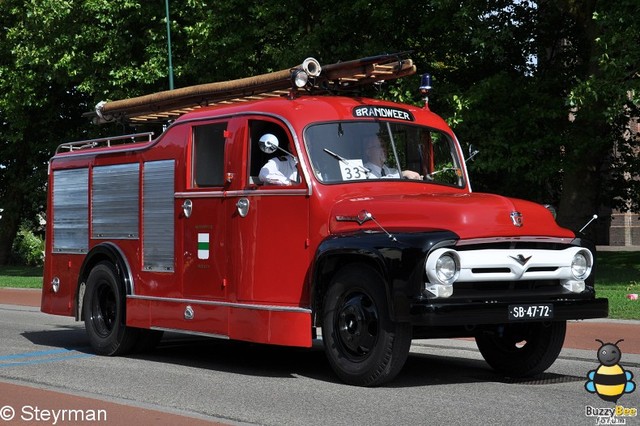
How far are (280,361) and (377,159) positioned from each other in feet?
8.65

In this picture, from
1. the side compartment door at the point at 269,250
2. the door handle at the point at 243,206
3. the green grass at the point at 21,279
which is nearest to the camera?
the side compartment door at the point at 269,250

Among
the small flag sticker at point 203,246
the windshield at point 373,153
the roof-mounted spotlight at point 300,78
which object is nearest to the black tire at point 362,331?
the windshield at point 373,153

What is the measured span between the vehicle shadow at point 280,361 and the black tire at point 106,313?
0.22 metres

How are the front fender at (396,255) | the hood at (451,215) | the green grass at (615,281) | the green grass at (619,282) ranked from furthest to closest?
the green grass at (615,281) → the green grass at (619,282) → the hood at (451,215) → the front fender at (396,255)

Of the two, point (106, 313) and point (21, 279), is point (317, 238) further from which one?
point (21, 279)

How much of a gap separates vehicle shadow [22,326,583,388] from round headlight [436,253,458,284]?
4.04 feet

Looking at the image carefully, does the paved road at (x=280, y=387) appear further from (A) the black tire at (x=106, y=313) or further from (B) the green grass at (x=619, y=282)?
(B) the green grass at (x=619, y=282)

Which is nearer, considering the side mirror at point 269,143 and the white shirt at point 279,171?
the side mirror at point 269,143

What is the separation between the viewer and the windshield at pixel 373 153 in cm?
1014

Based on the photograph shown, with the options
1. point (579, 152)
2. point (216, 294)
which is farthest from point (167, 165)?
point (579, 152)

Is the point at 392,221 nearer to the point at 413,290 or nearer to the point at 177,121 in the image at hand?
the point at 413,290

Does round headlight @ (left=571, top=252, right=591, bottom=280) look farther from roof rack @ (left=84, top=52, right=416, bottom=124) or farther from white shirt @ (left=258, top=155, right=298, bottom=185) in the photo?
white shirt @ (left=258, top=155, right=298, bottom=185)

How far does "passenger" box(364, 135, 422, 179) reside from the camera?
10.3m

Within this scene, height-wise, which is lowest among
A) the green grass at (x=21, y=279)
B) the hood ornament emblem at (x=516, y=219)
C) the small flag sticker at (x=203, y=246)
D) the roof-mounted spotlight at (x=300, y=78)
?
the green grass at (x=21, y=279)
